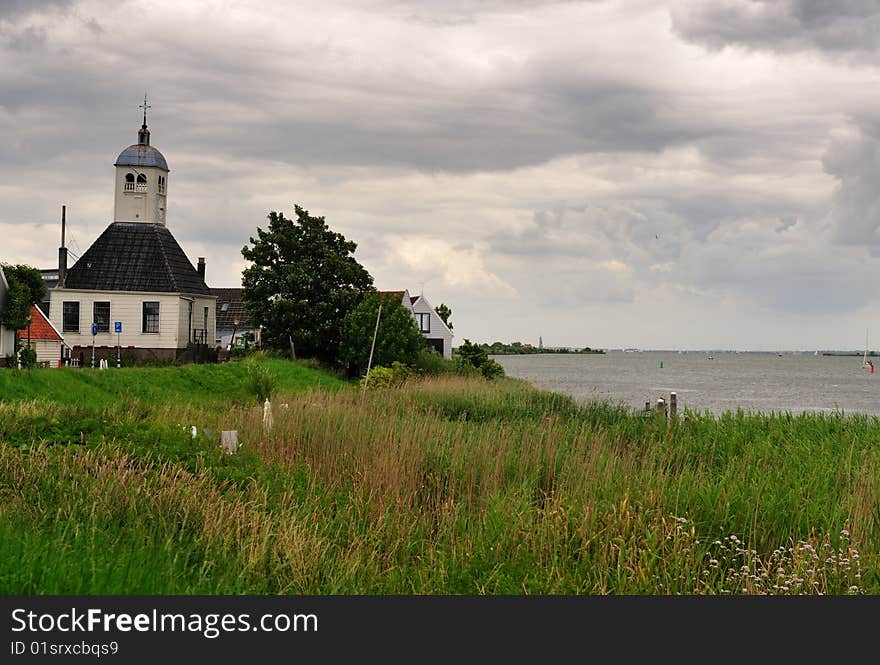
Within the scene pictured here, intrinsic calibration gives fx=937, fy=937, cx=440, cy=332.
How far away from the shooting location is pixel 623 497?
10367mm

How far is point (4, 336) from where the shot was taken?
35875 millimetres

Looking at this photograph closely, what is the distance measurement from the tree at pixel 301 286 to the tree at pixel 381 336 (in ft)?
5.36

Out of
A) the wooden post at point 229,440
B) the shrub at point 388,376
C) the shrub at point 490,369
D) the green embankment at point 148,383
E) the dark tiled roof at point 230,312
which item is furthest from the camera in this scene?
the dark tiled roof at point 230,312

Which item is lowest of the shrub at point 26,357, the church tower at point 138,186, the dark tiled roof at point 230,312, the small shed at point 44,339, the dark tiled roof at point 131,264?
the shrub at point 26,357

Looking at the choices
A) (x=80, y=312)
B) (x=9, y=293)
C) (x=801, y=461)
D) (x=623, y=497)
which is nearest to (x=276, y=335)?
(x=80, y=312)

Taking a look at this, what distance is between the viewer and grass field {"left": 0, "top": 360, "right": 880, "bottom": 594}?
26.3 feet

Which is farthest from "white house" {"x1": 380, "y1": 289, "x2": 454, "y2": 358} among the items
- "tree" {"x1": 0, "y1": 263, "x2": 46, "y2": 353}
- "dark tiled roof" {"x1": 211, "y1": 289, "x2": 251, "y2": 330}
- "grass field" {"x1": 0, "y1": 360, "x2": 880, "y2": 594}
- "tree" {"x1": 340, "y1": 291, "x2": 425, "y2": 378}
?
"grass field" {"x1": 0, "y1": 360, "x2": 880, "y2": 594}

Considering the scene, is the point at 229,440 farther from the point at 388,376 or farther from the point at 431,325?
the point at 431,325

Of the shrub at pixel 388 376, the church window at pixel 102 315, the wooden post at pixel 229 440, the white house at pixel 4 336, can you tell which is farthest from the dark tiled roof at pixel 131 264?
the wooden post at pixel 229 440

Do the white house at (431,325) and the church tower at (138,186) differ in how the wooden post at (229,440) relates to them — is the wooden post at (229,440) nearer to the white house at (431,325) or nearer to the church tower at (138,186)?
the church tower at (138,186)

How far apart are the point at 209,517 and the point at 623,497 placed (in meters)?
4.45

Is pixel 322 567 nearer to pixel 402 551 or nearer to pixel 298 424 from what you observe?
pixel 402 551

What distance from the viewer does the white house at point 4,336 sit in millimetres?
35469

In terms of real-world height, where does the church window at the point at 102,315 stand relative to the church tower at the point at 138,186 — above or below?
below
